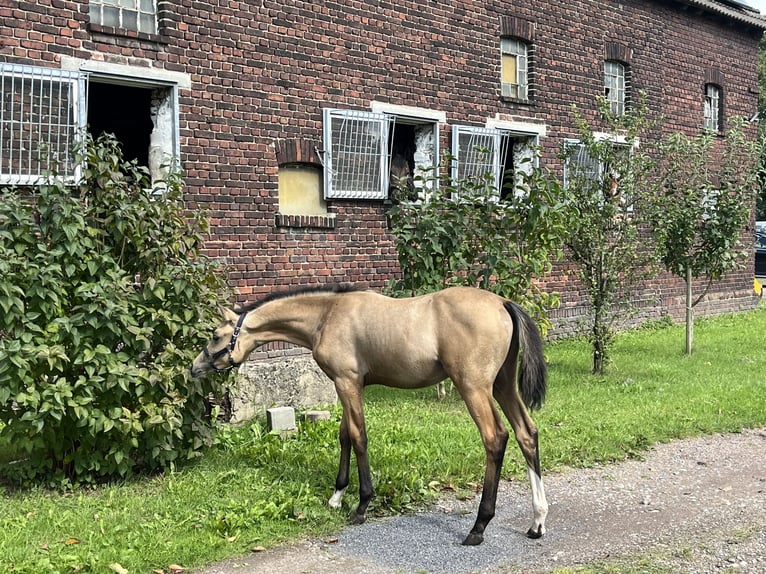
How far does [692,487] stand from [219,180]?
6.92 metres

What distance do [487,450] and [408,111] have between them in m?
8.56

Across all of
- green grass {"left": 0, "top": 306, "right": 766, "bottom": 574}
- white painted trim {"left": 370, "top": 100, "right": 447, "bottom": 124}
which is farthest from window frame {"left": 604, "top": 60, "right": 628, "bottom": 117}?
green grass {"left": 0, "top": 306, "right": 766, "bottom": 574}

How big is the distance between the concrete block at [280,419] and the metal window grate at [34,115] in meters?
3.37

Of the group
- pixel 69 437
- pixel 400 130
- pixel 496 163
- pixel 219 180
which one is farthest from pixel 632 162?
pixel 69 437

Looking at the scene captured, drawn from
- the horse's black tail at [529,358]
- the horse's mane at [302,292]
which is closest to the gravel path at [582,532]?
the horse's black tail at [529,358]

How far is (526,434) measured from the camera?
591 cm

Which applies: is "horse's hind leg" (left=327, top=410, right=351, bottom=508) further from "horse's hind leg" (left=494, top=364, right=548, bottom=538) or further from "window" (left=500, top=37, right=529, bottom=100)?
"window" (left=500, top=37, right=529, bottom=100)

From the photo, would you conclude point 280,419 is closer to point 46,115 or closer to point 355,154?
point 46,115

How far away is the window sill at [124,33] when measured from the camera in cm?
993

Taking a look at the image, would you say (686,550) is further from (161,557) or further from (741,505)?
(161,557)

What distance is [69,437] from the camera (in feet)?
21.7

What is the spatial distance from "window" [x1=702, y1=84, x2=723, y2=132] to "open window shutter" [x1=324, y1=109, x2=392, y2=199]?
34.3 ft

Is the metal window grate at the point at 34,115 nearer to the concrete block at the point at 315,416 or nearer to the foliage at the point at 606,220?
the concrete block at the point at 315,416

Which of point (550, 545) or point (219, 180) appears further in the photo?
point (219, 180)
